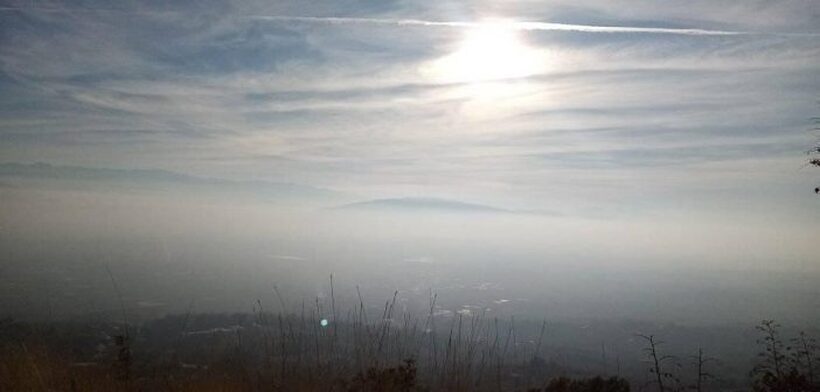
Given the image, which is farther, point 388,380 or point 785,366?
point 388,380

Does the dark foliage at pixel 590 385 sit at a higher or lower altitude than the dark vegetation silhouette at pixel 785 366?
lower

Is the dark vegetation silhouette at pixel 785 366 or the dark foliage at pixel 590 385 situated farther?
the dark foliage at pixel 590 385

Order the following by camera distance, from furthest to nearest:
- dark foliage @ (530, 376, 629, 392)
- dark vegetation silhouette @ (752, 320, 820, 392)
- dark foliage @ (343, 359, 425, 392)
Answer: dark foliage @ (530, 376, 629, 392), dark foliage @ (343, 359, 425, 392), dark vegetation silhouette @ (752, 320, 820, 392)

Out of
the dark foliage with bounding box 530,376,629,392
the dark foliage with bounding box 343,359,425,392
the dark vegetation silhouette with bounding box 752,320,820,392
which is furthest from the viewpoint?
the dark foliage with bounding box 530,376,629,392

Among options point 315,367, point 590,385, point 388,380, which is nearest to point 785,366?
point 590,385

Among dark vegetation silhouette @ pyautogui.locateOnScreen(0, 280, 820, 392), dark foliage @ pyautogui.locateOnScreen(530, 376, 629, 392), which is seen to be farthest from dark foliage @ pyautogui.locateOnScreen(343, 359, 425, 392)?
Result: dark foliage @ pyautogui.locateOnScreen(530, 376, 629, 392)

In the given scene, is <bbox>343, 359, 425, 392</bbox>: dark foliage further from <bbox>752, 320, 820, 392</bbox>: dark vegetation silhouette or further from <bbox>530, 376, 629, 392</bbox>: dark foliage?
<bbox>752, 320, 820, 392</bbox>: dark vegetation silhouette

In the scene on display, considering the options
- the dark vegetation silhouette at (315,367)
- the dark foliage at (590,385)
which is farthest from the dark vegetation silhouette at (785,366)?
the dark foliage at (590,385)

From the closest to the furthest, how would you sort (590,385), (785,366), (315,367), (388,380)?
(785,366) < (388,380) < (590,385) < (315,367)

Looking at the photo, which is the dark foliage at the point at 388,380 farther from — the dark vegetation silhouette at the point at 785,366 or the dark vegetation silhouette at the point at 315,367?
the dark vegetation silhouette at the point at 785,366

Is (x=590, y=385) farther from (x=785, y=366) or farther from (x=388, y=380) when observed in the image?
(x=388, y=380)

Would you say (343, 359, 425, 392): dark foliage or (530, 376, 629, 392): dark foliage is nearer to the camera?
(343, 359, 425, 392): dark foliage

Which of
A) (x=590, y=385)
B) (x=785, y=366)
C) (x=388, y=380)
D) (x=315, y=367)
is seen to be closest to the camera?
(x=785, y=366)
